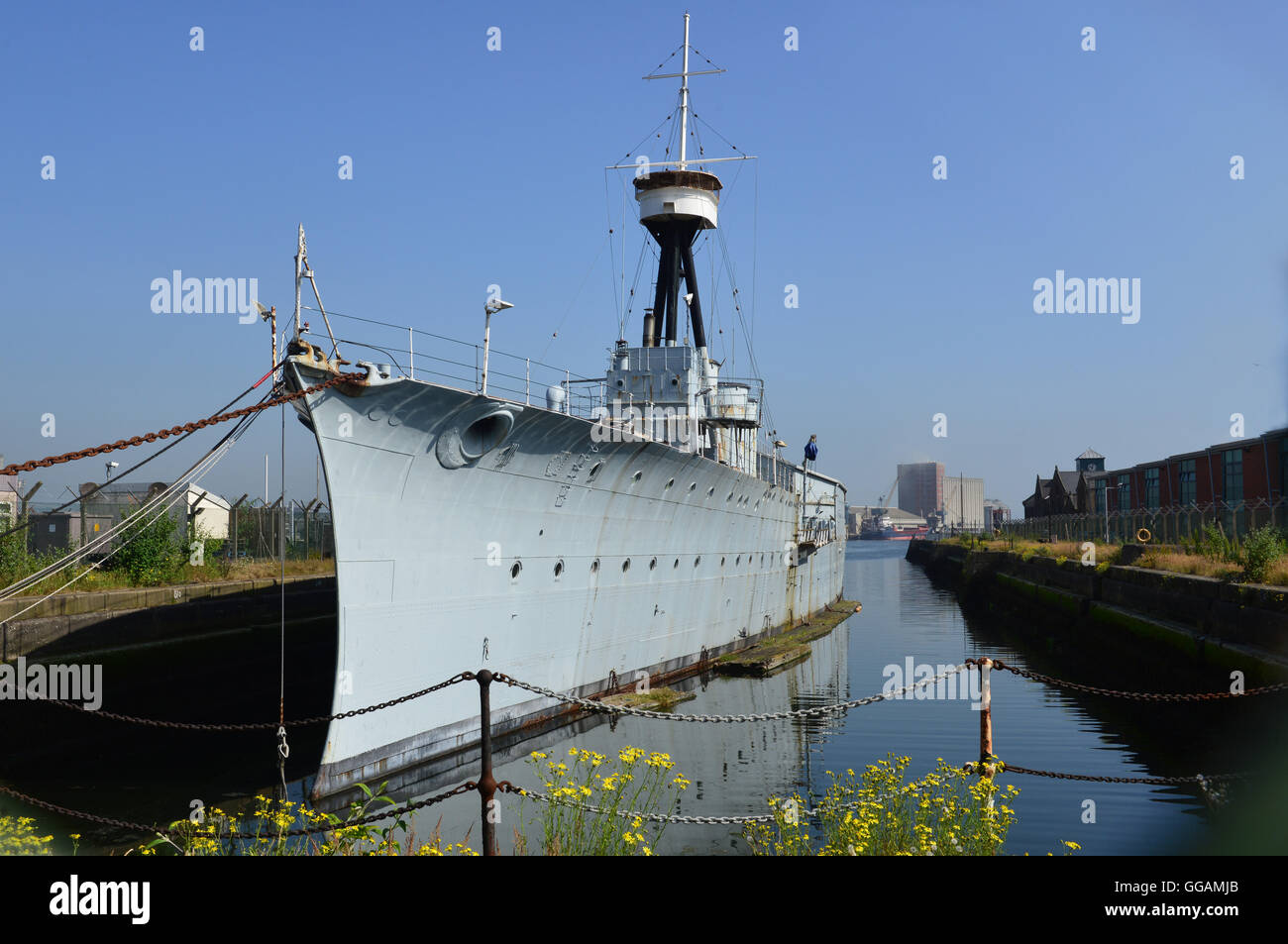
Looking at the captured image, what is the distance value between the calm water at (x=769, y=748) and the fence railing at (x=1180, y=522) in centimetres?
591

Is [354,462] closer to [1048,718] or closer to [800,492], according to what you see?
[1048,718]

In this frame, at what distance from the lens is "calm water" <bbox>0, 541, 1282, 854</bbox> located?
1094 cm

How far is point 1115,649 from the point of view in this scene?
21781mm

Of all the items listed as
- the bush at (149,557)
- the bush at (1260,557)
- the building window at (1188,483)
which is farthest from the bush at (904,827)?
the building window at (1188,483)

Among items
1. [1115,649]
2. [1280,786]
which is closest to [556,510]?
[1280,786]

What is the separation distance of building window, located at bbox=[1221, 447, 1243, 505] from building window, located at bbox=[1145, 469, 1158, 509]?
850 cm

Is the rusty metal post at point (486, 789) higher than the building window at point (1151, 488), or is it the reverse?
the building window at point (1151, 488)

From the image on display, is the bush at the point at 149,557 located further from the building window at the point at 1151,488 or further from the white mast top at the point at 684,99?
the building window at the point at 1151,488

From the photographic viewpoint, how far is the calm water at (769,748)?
10938 millimetres
